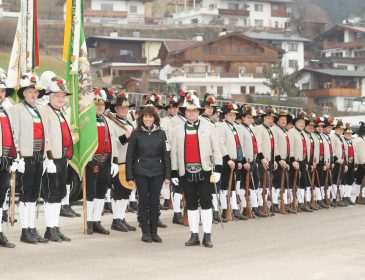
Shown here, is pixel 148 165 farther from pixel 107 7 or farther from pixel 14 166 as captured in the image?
pixel 107 7

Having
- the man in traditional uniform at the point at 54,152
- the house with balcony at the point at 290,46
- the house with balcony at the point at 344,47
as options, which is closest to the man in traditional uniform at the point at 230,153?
the man in traditional uniform at the point at 54,152

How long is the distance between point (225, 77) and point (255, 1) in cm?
3676

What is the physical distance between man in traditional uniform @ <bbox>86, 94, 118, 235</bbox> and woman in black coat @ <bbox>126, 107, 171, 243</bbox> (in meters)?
0.72

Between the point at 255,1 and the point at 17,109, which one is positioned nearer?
the point at 17,109

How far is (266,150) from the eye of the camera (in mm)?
16500

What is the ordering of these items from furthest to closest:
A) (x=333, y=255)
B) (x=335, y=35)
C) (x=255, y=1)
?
1. (x=255, y=1)
2. (x=335, y=35)
3. (x=333, y=255)

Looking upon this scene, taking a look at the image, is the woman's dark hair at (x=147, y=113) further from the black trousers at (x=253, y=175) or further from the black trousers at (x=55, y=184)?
the black trousers at (x=253, y=175)

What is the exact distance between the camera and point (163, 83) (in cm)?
6500

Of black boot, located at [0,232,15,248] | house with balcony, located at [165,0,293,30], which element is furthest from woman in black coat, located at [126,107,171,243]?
house with balcony, located at [165,0,293,30]

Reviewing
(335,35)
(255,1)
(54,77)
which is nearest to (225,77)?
(335,35)

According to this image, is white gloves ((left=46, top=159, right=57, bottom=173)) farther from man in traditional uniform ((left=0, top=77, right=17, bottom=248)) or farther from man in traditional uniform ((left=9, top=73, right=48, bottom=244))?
man in traditional uniform ((left=0, top=77, right=17, bottom=248))

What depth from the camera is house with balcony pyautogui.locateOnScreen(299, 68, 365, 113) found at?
230 ft

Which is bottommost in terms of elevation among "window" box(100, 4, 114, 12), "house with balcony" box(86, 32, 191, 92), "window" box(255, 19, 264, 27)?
"house with balcony" box(86, 32, 191, 92)

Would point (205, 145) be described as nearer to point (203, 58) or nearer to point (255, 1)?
point (203, 58)
